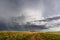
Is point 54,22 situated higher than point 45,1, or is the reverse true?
point 45,1

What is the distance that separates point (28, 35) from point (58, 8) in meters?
0.66

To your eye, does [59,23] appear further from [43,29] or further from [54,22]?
[43,29]

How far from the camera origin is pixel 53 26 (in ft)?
7.90

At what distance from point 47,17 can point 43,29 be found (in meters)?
0.21

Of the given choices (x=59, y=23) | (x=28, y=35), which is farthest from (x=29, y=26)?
(x=59, y=23)

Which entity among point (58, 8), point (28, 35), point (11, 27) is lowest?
point (28, 35)

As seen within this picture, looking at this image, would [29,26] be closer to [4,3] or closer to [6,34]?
[6,34]

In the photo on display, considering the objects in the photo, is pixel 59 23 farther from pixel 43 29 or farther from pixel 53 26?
pixel 43 29

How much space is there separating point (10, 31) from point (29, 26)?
0.32 m

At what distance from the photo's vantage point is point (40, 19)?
244cm

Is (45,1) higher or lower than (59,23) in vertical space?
higher

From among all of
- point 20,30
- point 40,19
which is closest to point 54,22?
point 40,19

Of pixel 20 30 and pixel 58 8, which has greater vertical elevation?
pixel 58 8

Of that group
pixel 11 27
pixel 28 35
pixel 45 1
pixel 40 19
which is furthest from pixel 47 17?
pixel 11 27
